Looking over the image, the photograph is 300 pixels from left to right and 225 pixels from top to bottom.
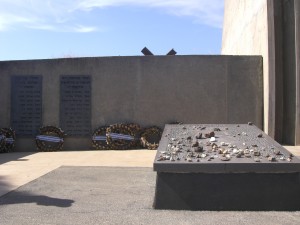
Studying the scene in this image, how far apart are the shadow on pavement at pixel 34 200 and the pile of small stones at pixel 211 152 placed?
1429 mm

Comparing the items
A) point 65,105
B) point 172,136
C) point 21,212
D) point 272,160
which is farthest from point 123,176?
point 65,105

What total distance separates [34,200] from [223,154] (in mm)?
2618

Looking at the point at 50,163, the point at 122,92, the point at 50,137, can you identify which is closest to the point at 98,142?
the point at 50,137

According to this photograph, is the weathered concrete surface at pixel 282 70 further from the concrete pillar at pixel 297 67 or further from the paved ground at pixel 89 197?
the paved ground at pixel 89 197

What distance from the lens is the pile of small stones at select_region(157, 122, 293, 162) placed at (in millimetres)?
5414

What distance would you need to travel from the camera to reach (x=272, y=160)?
17.2 ft

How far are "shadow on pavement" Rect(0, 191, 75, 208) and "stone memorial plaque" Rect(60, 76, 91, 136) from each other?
7226 millimetres

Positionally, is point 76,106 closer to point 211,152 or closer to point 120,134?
point 120,134

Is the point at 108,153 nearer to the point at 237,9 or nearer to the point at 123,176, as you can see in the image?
the point at 123,176

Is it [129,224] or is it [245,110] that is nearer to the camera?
[129,224]

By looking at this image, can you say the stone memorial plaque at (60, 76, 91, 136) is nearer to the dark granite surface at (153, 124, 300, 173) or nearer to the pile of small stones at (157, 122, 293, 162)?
the dark granite surface at (153, 124, 300, 173)

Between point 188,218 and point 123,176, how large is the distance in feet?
10.3

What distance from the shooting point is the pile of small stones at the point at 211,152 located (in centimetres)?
541

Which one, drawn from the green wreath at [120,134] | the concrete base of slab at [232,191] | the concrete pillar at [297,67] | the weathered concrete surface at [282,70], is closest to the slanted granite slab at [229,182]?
the concrete base of slab at [232,191]
